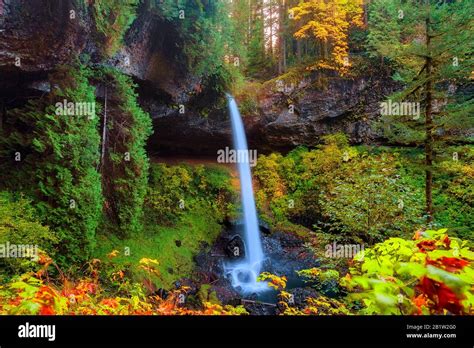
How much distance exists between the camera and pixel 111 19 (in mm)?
7105

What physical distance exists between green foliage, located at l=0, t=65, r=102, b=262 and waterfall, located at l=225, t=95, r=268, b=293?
18.6ft

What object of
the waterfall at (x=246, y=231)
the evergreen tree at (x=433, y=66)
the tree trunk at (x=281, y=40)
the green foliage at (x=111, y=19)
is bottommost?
the waterfall at (x=246, y=231)

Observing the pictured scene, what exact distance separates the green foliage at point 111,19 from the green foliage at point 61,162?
0.93 meters

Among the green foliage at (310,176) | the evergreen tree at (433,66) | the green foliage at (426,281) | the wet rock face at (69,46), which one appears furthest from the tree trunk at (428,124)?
the wet rock face at (69,46)

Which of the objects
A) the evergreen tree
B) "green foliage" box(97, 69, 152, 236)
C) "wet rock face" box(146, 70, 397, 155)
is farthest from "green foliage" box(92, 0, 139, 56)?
"wet rock face" box(146, 70, 397, 155)

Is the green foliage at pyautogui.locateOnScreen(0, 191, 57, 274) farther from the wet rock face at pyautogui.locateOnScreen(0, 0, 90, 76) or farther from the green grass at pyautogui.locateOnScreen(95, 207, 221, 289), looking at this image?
the wet rock face at pyautogui.locateOnScreen(0, 0, 90, 76)

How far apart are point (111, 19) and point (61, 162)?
11.4 feet

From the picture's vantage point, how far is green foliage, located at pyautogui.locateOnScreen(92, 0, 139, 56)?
6734 millimetres

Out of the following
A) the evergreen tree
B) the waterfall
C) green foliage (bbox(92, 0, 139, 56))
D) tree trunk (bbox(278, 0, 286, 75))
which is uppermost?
tree trunk (bbox(278, 0, 286, 75))

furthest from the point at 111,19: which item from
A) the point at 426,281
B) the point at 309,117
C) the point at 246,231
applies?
the point at 309,117

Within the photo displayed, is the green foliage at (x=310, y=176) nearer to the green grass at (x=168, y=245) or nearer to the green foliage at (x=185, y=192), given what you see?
the green foliage at (x=185, y=192)

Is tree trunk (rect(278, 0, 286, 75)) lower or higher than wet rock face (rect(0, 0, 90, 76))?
higher

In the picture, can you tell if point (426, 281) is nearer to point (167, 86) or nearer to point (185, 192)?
point (167, 86)

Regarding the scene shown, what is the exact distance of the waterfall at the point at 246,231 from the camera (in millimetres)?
10977
